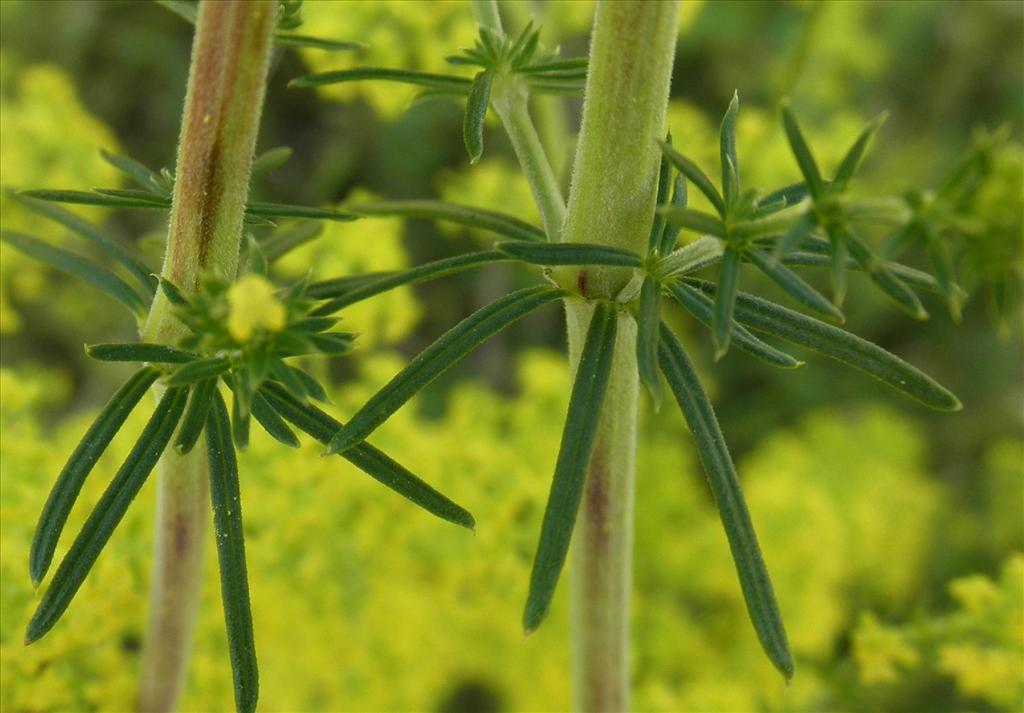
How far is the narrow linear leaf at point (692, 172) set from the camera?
728 millimetres

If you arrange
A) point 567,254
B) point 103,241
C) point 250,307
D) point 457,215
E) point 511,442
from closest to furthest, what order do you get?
1. point 250,307
2. point 567,254
3. point 457,215
4. point 103,241
5. point 511,442

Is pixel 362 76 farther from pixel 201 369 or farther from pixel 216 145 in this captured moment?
pixel 201 369

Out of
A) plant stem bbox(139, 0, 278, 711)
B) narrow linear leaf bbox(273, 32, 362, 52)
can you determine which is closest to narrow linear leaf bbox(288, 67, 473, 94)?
narrow linear leaf bbox(273, 32, 362, 52)

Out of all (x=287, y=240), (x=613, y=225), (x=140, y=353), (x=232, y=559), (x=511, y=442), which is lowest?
(x=232, y=559)

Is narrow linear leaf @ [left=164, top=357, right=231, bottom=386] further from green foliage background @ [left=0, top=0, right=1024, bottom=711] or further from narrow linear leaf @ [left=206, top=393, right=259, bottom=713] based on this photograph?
green foliage background @ [left=0, top=0, right=1024, bottom=711]

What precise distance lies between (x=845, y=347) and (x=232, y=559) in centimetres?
45

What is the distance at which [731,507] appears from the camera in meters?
0.79

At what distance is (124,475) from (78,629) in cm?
40

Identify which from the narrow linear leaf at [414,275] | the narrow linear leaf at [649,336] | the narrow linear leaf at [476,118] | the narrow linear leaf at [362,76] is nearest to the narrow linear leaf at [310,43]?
the narrow linear leaf at [362,76]

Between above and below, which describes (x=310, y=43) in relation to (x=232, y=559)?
above

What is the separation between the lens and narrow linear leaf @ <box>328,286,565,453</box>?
2.55ft

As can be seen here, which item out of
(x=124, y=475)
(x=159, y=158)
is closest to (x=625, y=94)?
(x=124, y=475)

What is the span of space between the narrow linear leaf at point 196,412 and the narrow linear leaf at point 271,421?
31 millimetres

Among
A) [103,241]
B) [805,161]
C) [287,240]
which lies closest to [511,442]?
[287,240]
